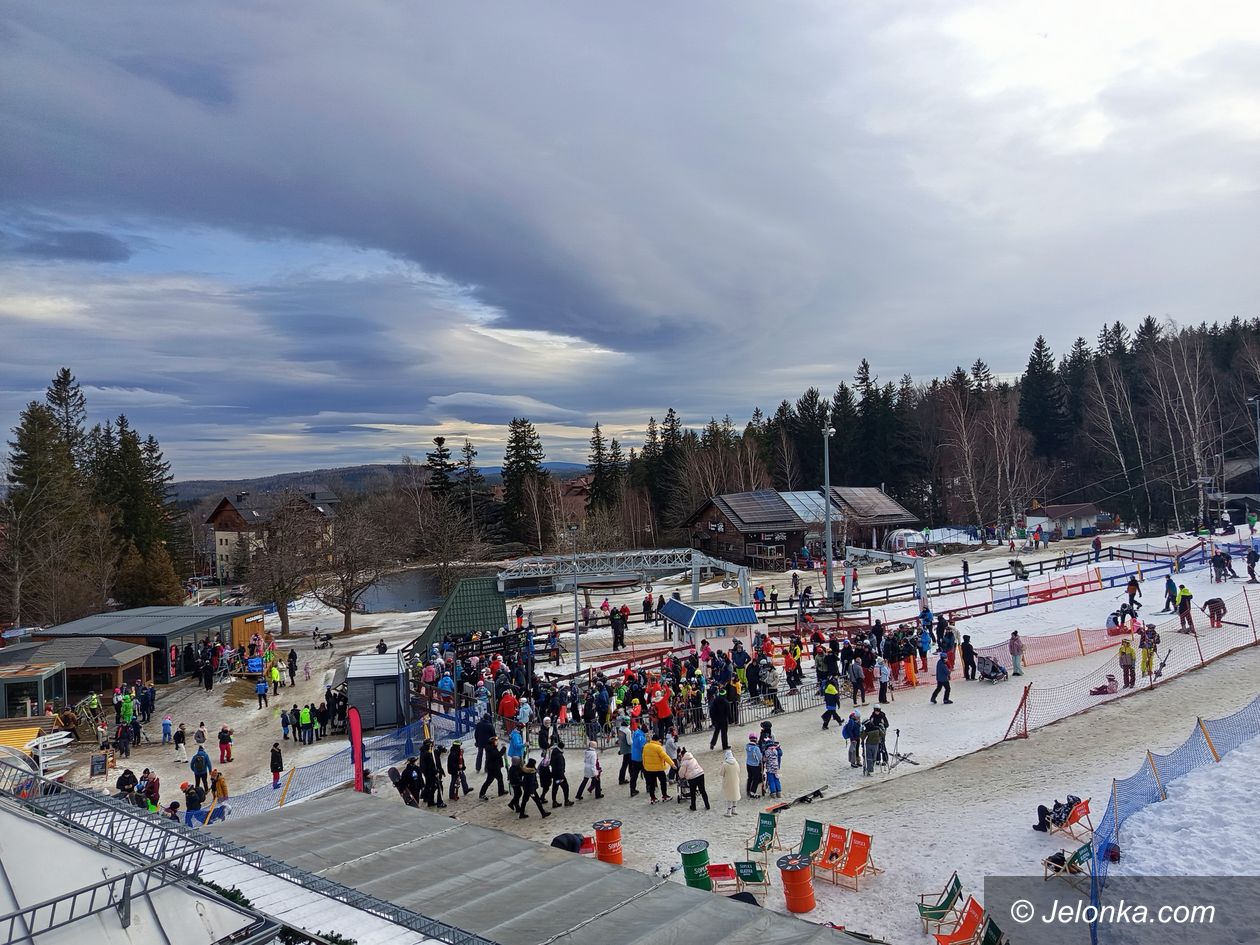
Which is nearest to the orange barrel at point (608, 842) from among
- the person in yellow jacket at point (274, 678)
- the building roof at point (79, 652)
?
the person in yellow jacket at point (274, 678)

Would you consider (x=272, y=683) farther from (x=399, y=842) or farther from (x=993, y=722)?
(x=993, y=722)

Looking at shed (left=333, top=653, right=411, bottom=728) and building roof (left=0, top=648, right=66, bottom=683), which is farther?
building roof (left=0, top=648, right=66, bottom=683)

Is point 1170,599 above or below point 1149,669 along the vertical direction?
above

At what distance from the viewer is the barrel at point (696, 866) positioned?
998cm

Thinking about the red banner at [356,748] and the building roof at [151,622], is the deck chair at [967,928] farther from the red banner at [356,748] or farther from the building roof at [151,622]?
the building roof at [151,622]

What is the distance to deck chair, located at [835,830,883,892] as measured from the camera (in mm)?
10383

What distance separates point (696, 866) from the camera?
33.1ft

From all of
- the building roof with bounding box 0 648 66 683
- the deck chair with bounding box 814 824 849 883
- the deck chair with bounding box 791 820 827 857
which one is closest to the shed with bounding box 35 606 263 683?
the building roof with bounding box 0 648 66 683

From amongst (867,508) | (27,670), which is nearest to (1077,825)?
(27,670)

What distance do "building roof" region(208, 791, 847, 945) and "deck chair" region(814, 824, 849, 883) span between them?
3.86 m

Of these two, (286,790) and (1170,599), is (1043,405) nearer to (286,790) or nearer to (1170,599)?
(1170,599)

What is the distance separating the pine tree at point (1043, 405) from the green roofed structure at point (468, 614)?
64.5 metres

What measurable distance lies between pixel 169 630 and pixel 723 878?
26134 mm

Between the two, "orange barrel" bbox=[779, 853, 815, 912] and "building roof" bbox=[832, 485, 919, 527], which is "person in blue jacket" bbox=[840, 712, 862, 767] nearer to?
"orange barrel" bbox=[779, 853, 815, 912]
